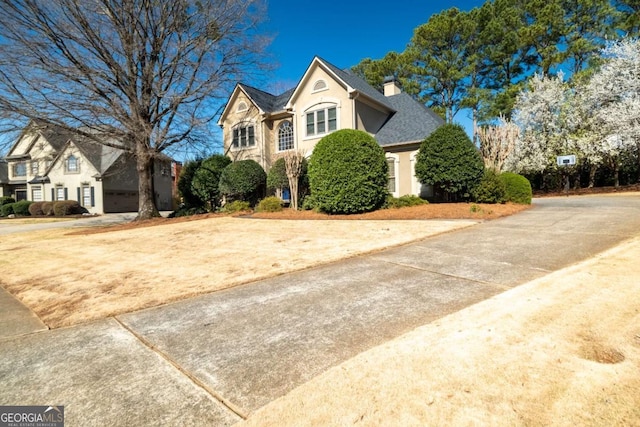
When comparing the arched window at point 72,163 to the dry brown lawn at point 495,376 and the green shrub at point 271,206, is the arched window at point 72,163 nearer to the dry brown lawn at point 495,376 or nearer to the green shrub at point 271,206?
the green shrub at point 271,206

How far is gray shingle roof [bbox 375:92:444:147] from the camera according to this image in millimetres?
16312

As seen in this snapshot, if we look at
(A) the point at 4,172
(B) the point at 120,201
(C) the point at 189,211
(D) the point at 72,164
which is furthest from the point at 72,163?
(C) the point at 189,211

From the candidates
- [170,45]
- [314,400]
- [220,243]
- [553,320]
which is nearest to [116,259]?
[220,243]

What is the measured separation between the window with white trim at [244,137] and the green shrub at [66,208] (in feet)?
51.8

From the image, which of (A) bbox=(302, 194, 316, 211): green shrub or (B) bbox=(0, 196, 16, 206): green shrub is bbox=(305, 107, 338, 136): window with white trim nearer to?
(A) bbox=(302, 194, 316, 211): green shrub

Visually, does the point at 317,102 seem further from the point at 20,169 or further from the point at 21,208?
the point at 20,169

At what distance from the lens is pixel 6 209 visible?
27562 mm

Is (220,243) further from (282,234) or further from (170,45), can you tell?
(170,45)

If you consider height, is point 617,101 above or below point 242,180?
above

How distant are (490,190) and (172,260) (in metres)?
12.1

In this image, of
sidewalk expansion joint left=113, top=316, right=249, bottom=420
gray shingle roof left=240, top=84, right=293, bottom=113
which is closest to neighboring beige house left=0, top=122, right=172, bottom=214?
gray shingle roof left=240, top=84, right=293, bottom=113

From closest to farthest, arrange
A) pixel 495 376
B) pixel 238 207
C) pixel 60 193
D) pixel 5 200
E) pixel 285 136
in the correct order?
pixel 495 376 → pixel 238 207 → pixel 285 136 → pixel 60 193 → pixel 5 200

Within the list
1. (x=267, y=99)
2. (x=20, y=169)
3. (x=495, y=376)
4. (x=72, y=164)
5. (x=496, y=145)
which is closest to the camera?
(x=495, y=376)

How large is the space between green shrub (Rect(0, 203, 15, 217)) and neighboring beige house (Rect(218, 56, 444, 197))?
2220 centimetres
